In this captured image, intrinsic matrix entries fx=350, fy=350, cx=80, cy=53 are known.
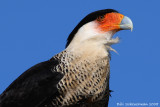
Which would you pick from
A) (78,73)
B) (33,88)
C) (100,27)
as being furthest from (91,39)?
(33,88)

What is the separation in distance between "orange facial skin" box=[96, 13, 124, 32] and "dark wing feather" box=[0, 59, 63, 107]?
912 millimetres

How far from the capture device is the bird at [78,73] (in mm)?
4980

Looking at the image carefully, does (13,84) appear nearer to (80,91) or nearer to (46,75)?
(46,75)

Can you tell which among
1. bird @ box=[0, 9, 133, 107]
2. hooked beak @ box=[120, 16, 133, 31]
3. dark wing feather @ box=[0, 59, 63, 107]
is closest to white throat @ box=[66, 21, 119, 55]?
bird @ box=[0, 9, 133, 107]

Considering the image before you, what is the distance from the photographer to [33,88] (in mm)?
5023

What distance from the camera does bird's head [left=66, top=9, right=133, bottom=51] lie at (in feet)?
17.5

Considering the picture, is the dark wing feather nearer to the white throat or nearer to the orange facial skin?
the white throat

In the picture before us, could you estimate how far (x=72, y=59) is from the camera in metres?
5.28

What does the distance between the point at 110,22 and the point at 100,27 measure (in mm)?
191

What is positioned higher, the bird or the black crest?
the black crest

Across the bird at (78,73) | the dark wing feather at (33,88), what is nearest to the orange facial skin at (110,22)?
the bird at (78,73)

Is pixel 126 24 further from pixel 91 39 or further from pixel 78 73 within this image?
pixel 78 73

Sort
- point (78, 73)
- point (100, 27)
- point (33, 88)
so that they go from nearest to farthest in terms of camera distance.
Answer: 1. point (33, 88)
2. point (78, 73)
3. point (100, 27)

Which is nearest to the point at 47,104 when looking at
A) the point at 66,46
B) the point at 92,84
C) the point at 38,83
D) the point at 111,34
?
the point at 38,83
